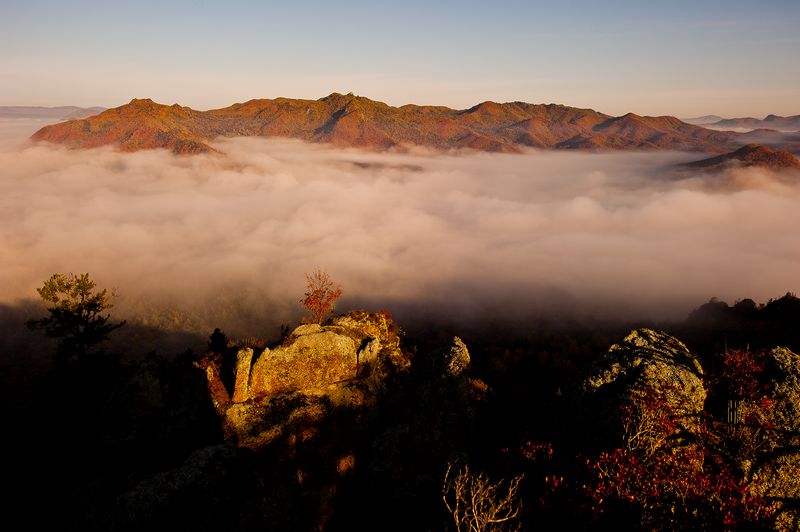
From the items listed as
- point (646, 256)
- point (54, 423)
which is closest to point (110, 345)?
point (54, 423)

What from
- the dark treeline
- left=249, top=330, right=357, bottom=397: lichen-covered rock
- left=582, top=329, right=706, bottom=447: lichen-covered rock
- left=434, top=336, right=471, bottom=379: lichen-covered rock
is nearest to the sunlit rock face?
left=249, top=330, right=357, bottom=397: lichen-covered rock

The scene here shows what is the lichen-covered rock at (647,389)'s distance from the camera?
1327cm

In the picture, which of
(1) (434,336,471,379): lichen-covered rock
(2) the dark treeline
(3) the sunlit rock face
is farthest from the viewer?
(1) (434,336,471,379): lichen-covered rock

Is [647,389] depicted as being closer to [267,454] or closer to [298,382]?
[298,382]

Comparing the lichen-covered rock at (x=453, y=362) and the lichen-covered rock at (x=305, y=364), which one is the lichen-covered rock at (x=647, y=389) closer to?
the lichen-covered rock at (x=453, y=362)

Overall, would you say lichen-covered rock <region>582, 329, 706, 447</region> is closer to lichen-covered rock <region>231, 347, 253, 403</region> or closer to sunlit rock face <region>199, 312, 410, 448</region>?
sunlit rock face <region>199, 312, 410, 448</region>

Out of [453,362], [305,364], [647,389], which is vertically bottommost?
[305,364]

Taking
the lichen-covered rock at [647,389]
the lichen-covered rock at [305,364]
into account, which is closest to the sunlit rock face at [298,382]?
the lichen-covered rock at [305,364]

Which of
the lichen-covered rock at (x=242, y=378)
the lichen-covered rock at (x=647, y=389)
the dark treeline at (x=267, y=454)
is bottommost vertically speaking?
the dark treeline at (x=267, y=454)

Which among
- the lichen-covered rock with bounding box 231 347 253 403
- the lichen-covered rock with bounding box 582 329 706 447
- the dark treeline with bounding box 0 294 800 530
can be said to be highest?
the lichen-covered rock with bounding box 582 329 706 447

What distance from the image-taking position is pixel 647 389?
14.9 m

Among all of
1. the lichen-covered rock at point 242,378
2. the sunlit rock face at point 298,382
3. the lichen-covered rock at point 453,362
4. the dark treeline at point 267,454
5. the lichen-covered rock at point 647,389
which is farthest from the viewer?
the lichen-covered rock at point 453,362

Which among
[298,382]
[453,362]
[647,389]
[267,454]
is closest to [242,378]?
[298,382]

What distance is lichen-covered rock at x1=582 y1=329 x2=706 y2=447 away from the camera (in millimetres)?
13266
